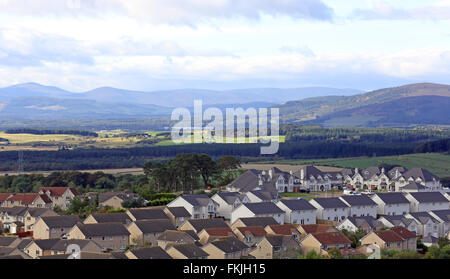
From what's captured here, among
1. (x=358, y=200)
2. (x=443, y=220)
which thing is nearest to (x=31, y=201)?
(x=358, y=200)

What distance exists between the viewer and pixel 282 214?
4750 cm

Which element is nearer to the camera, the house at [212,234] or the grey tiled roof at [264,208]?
the house at [212,234]

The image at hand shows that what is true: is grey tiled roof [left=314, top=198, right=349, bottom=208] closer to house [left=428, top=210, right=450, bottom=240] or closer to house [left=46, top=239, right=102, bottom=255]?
house [left=428, top=210, right=450, bottom=240]

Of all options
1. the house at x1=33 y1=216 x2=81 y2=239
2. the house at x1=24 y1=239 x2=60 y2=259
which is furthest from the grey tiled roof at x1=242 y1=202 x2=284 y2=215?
the house at x1=24 y1=239 x2=60 y2=259

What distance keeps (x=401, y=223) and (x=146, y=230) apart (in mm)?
16030

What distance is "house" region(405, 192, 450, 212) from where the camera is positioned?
175ft

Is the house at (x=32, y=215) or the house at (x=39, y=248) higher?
the house at (x=39, y=248)

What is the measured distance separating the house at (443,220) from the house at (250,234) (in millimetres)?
13056

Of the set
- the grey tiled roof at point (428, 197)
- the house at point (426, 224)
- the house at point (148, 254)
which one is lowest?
the house at point (426, 224)

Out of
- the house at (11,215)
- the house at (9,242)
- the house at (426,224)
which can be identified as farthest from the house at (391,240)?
the house at (11,215)

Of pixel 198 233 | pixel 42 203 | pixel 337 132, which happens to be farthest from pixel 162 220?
pixel 337 132

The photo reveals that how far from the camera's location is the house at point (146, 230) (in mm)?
39656

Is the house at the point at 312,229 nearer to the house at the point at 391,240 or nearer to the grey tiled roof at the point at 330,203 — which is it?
the house at the point at 391,240
